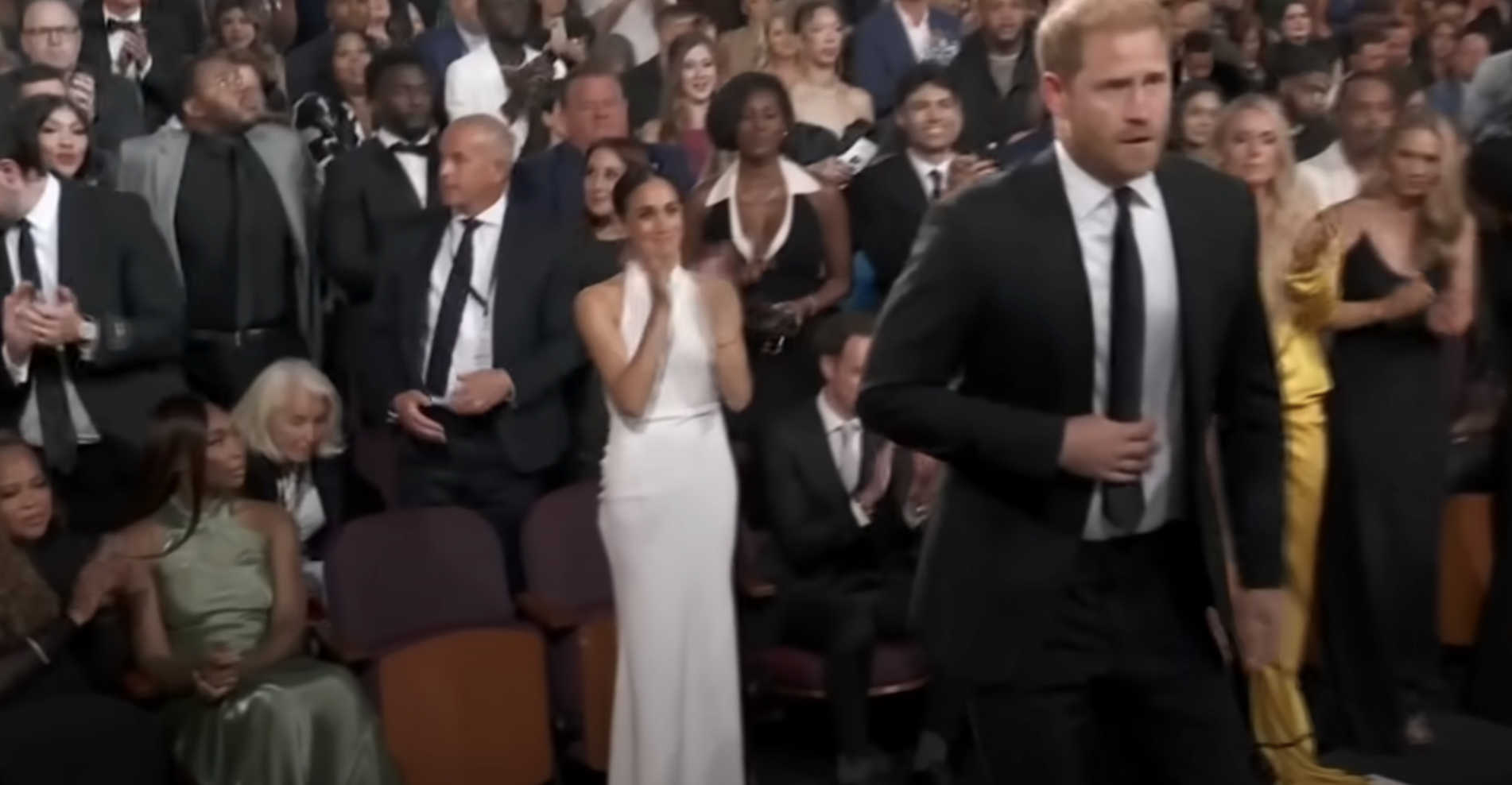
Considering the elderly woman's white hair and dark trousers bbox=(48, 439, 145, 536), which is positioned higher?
the elderly woman's white hair

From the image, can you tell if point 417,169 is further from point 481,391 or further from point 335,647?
point 335,647

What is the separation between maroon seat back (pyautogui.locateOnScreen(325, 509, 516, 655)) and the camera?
4.77 m

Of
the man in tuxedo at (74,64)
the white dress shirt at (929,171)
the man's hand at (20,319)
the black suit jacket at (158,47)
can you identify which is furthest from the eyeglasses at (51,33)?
the white dress shirt at (929,171)

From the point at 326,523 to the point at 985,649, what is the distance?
3034 millimetres

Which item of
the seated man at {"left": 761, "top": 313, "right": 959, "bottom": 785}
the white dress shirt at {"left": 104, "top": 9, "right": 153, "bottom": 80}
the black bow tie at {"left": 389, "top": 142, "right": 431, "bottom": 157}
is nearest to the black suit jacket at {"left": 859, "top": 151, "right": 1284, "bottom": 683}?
the seated man at {"left": 761, "top": 313, "right": 959, "bottom": 785}

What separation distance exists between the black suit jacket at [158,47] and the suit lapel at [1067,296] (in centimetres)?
428

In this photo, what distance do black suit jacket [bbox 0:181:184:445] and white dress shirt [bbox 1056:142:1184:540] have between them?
9.72ft

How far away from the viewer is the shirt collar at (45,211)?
4973mm

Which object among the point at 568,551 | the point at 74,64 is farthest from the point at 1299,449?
the point at 74,64

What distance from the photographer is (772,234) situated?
568 centimetres

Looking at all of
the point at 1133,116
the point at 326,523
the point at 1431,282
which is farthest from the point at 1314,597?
the point at 1133,116

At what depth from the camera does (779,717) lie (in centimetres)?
543

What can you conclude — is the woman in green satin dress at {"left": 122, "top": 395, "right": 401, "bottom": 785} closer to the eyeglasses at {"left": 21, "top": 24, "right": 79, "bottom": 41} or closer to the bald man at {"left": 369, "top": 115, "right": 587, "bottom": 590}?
the bald man at {"left": 369, "top": 115, "right": 587, "bottom": 590}

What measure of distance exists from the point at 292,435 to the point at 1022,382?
9.34 feet
